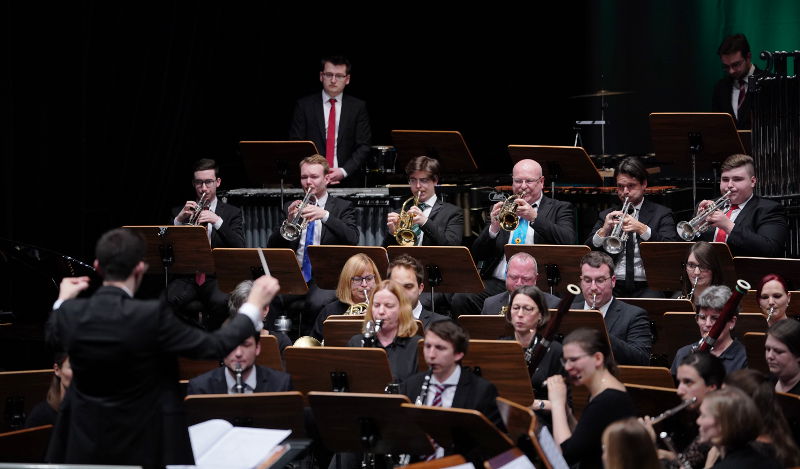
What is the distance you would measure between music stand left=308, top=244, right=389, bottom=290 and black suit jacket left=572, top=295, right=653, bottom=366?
→ 1.48 meters

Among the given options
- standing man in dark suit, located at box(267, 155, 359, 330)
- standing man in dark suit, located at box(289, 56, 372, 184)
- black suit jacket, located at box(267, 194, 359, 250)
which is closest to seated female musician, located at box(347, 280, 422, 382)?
standing man in dark suit, located at box(267, 155, 359, 330)

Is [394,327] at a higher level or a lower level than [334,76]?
lower

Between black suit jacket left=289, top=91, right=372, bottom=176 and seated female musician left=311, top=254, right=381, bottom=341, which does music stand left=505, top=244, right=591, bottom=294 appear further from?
black suit jacket left=289, top=91, right=372, bottom=176

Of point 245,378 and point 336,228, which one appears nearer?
point 245,378

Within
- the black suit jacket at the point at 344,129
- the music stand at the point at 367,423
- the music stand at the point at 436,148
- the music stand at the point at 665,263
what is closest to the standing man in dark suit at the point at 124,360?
the music stand at the point at 367,423

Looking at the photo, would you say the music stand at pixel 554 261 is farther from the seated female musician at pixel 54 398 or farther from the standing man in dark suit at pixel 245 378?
the seated female musician at pixel 54 398

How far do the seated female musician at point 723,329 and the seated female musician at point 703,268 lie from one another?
2.42ft

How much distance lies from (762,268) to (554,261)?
1.20 m

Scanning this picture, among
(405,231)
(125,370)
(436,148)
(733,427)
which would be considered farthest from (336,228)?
(733,427)

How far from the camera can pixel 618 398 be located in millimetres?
4988

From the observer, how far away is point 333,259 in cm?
746

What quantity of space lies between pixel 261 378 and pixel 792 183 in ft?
13.0

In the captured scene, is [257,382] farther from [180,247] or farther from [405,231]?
[405,231]

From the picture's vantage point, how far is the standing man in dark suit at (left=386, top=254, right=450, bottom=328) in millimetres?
6812
